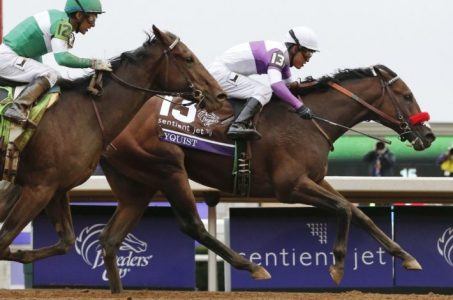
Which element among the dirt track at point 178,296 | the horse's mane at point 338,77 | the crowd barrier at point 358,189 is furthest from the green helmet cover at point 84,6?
the crowd barrier at point 358,189

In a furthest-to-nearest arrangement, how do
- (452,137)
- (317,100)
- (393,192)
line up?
(452,137) → (393,192) → (317,100)

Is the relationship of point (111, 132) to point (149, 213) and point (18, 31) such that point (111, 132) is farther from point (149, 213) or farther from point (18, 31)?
point (149, 213)

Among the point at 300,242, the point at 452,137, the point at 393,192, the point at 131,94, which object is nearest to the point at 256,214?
the point at 300,242

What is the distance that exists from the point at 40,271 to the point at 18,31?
3.49 m

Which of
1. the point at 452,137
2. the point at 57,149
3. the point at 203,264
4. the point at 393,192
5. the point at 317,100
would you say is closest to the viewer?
the point at 57,149

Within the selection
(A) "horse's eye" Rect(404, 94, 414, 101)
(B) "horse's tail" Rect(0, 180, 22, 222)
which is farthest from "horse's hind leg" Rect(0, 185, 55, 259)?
(A) "horse's eye" Rect(404, 94, 414, 101)

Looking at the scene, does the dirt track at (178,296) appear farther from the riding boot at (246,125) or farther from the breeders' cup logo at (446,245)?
the breeders' cup logo at (446,245)

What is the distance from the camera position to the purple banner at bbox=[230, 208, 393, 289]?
40.9ft

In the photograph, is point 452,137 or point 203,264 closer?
point 203,264

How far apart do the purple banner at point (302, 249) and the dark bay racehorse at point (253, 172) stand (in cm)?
146

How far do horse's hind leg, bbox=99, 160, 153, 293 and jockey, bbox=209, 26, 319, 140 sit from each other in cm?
87

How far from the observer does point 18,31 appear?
381 inches

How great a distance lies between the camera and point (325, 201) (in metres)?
10.9

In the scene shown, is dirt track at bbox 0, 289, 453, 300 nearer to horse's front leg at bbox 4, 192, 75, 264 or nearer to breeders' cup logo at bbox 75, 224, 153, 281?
horse's front leg at bbox 4, 192, 75, 264
